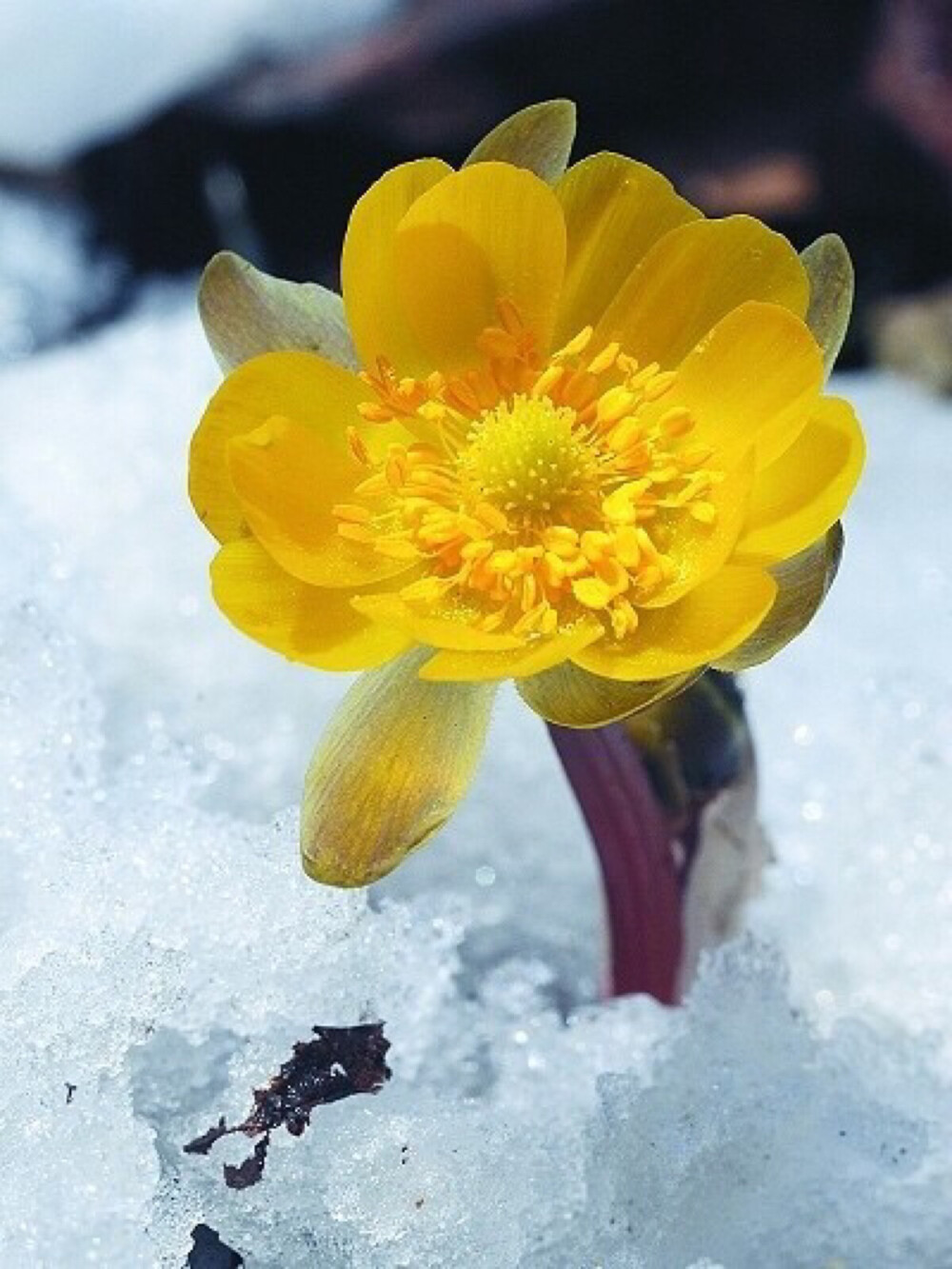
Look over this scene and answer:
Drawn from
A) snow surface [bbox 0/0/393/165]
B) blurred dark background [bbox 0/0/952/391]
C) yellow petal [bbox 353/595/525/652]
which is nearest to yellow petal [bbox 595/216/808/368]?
yellow petal [bbox 353/595/525/652]

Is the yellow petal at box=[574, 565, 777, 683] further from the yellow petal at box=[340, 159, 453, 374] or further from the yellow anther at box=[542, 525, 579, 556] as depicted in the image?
the yellow petal at box=[340, 159, 453, 374]

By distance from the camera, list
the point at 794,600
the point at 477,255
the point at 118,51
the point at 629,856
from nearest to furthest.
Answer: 1. the point at 794,600
2. the point at 477,255
3. the point at 629,856
4. the point at 118,51

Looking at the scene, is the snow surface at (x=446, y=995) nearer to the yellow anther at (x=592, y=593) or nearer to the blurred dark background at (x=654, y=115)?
the yellow anther at (x=592, y=593)

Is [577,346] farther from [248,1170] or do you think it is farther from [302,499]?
[248,1170]

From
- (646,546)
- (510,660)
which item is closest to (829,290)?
(646,546)

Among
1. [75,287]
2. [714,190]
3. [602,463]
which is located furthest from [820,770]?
[75,287]
